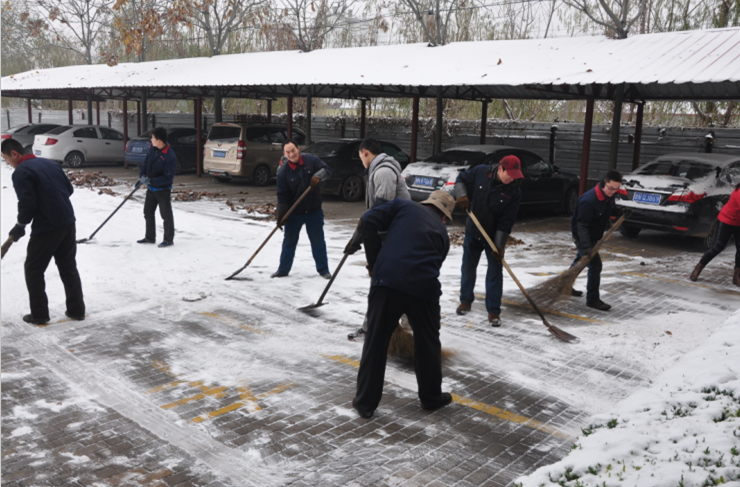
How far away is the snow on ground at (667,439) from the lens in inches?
127

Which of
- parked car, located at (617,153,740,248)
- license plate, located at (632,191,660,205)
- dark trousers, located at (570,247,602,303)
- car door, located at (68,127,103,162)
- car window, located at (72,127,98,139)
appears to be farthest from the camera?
car window, located at (72,127,98,139)

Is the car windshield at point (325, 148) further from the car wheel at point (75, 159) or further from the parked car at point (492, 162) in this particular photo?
the car wheel at point (75, 159)

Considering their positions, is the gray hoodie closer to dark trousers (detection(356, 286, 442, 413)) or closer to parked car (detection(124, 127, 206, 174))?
dark trousers (detection(356, 286, 442, 413))

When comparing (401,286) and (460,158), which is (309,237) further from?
(460,158)

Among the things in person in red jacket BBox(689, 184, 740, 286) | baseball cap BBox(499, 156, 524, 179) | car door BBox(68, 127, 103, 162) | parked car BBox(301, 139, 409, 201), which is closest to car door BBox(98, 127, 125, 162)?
car door BBox(68, 127, 103, 162)

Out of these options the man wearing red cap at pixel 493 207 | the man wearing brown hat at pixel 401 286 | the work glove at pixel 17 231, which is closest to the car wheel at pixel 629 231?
the man wearing red cap at pixel 493 207

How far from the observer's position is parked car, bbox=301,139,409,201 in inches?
611

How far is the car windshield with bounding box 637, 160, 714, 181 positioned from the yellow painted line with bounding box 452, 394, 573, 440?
26.1 ft

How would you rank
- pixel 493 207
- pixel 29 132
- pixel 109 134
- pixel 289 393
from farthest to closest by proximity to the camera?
1. pixel 29 132
2. pixel 109 134
3. pixel 493 207
4. pixel 289 393

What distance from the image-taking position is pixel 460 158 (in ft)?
42.5

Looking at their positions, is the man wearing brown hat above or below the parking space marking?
above

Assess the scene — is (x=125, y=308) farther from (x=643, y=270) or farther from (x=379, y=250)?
(x=643, y=270)

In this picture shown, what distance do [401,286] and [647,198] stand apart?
8.20 meters

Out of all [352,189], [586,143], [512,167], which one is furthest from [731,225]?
[352,189]
